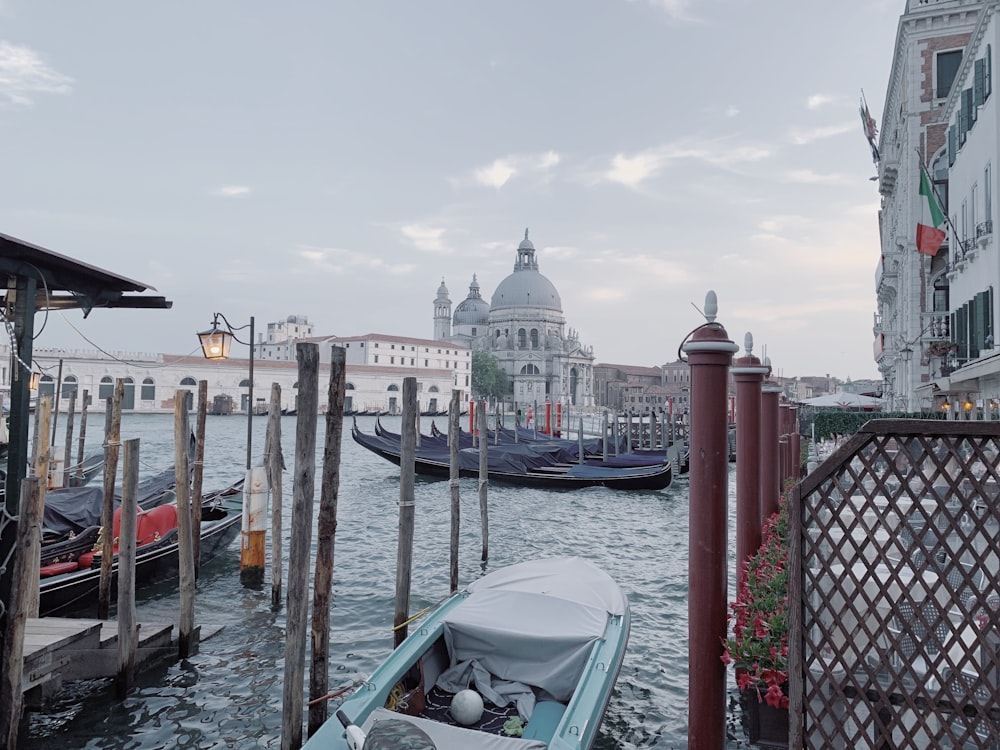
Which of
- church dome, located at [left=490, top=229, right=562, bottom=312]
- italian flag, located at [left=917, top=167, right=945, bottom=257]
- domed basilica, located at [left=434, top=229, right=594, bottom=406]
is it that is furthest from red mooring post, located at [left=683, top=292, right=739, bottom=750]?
church dome, located at [left=490, top=229, right=562, bottom=312]

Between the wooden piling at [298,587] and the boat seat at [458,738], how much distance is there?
761mm

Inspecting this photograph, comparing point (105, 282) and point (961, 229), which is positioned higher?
point (961, 229)

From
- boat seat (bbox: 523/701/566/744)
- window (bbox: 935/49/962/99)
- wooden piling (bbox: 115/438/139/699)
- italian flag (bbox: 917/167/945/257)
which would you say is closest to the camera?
boat seat (bbox: 523/701/566/744)

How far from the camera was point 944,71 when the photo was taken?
16.4 meters

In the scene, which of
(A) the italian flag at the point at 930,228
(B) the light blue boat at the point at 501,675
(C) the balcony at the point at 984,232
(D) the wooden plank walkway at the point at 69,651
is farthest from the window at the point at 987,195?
(D) the wooden plank walkway at the point at 69,651

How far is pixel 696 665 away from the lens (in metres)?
2.78

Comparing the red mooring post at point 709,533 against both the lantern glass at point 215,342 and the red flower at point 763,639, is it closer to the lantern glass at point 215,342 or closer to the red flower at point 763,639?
the red flower at point 763,639

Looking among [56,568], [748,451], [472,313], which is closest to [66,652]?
[56,568]

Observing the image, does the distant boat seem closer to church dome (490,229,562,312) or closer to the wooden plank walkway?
the wooden plank walkway

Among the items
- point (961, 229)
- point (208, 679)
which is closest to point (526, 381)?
point (961, 229)

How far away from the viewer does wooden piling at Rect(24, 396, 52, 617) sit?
3648 mm

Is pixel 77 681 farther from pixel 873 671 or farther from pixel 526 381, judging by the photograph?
pixel 526 381

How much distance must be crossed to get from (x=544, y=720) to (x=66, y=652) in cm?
296

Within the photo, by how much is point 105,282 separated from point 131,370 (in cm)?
4560
